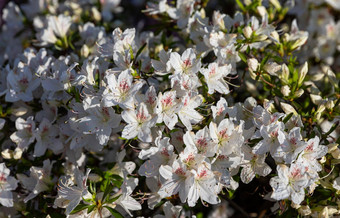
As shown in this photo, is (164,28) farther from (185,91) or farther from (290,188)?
(290,188)

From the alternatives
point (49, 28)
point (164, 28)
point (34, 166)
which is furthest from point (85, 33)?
point (34, 166)

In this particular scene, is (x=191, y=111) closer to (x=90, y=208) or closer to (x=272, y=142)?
(x=272, y=142)

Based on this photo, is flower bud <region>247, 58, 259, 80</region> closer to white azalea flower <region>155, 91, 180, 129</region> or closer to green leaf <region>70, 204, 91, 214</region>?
white azalea flower <region>155, 91, 180, 129</region>

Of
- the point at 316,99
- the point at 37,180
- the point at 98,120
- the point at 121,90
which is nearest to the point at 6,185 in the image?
the point at 37,180

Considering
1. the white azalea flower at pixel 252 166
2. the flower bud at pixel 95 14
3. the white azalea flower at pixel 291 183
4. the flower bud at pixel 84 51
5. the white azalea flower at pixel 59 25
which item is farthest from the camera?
the flower bud at pixel 95 14

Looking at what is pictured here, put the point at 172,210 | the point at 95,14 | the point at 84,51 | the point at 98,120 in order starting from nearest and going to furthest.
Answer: the point at 98,120
the point at 172,210
the point at 84,51
the point at 95,14

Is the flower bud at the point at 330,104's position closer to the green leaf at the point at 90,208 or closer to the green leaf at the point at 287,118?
the green leaf at the point at 287,118

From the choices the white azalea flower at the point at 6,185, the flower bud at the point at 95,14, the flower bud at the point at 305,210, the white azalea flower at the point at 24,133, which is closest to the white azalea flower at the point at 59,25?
the flower bud at the point at 95,14

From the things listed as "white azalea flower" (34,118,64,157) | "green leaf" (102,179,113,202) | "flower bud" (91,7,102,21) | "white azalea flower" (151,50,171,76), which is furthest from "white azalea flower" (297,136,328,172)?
"flower bud" (91,7,102,21)
